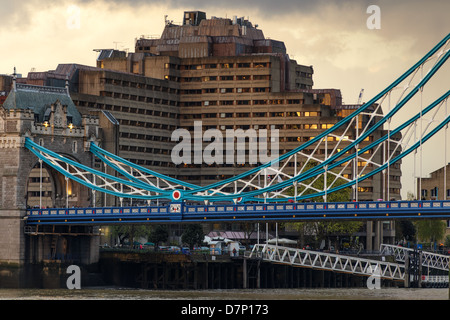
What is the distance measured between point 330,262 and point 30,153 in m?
36.8

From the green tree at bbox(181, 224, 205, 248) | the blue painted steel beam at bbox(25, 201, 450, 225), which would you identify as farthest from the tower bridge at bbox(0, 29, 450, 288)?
the green tree at bbox(181, 224, 205, 248)

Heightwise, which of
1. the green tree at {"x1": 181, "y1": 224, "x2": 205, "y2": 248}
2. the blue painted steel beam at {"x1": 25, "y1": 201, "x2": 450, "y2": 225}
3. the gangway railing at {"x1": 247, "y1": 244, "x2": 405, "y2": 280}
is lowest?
the gangway railing at {"x1": 247, "y1": 244, "x2": 405, "y2": 280}

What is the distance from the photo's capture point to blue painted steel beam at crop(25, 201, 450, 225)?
13362cm

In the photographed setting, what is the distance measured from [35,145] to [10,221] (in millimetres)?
8409

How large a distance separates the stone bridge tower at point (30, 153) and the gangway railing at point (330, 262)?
20236 mm

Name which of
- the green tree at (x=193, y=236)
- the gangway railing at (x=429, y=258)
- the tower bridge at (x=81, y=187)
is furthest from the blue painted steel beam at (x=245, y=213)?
the green tree at (x=193, y=236)

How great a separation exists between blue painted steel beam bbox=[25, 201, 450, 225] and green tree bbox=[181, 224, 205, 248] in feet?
147
